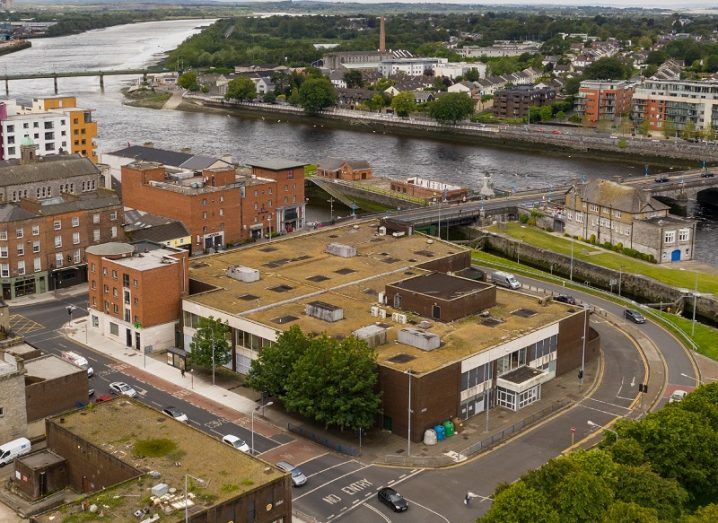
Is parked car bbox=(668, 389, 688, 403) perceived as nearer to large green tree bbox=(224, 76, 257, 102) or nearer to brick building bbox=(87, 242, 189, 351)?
brick building bbox=(87, 242, 189, 351)

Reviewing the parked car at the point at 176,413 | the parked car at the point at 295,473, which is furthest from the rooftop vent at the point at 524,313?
the parked car at the point at 176,413

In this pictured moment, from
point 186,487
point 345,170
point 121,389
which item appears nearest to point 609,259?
→ point 345,170

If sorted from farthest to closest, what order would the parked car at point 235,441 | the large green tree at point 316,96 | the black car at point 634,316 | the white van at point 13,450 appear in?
the large green tree at point 316,96
the black car at point 634,316
the parked car at point 235,441
the white van at point 13,450

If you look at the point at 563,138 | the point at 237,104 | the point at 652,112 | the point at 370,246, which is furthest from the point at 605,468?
the point at 237,104

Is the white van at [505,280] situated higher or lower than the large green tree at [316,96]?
lower

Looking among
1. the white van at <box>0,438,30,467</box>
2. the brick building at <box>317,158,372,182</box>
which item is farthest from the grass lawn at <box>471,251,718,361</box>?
the white van at <box>0,438,30,467</box>

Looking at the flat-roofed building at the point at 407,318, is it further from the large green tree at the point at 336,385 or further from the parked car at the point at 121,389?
the parked car at the point at 121,389

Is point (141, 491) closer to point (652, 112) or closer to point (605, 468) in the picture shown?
point (605, 468)
